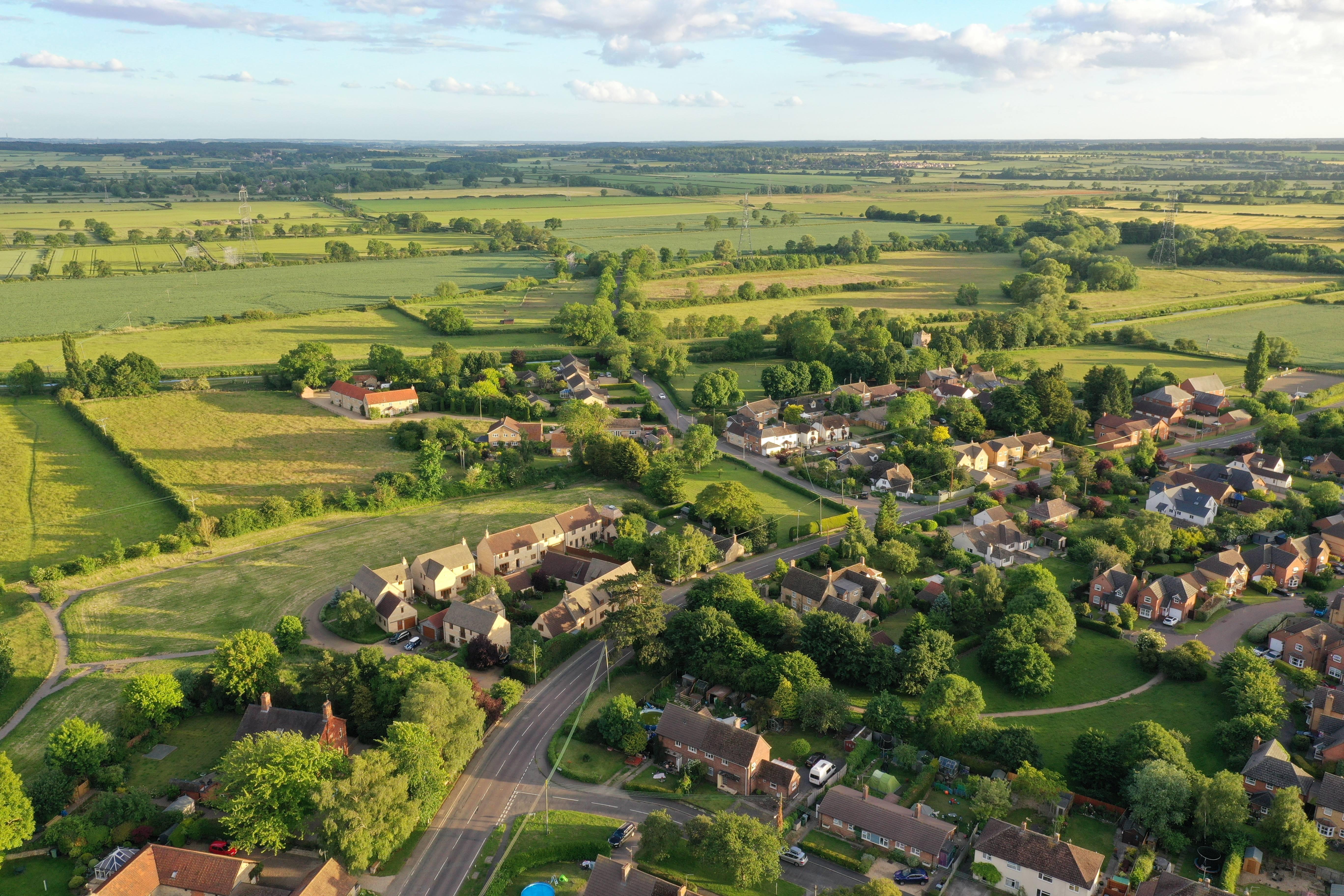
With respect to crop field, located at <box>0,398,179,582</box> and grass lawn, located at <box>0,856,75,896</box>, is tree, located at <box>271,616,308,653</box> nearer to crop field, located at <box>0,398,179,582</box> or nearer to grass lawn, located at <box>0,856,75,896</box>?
grass lawn, located at <box>0,856,75,896</box>

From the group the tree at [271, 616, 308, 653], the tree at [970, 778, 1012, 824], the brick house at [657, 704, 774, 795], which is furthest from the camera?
the tree at [271, 616, 308, 653]

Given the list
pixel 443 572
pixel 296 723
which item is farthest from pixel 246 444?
pixel 296 723

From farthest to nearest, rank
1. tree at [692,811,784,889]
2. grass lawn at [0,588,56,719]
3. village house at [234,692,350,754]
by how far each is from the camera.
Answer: grass lawn at [0,588,56,719]
village house at [234,692,350,754]
tree at [692,811,784,889]

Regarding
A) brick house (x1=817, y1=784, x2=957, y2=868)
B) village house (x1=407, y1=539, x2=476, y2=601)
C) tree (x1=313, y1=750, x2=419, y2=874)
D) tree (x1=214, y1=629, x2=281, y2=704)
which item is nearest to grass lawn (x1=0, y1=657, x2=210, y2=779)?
tree (x1=214, y1=629, x2=281, y2=704)

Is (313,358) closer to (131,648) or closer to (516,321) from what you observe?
(516,321)

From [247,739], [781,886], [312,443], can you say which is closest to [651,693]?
[781,886]

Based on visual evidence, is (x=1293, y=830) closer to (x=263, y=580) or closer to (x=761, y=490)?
(x=761, y=490)

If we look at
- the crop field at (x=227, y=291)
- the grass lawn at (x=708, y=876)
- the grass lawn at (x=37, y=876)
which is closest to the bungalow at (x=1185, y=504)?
the grass lawn at (x=708, y=876)
